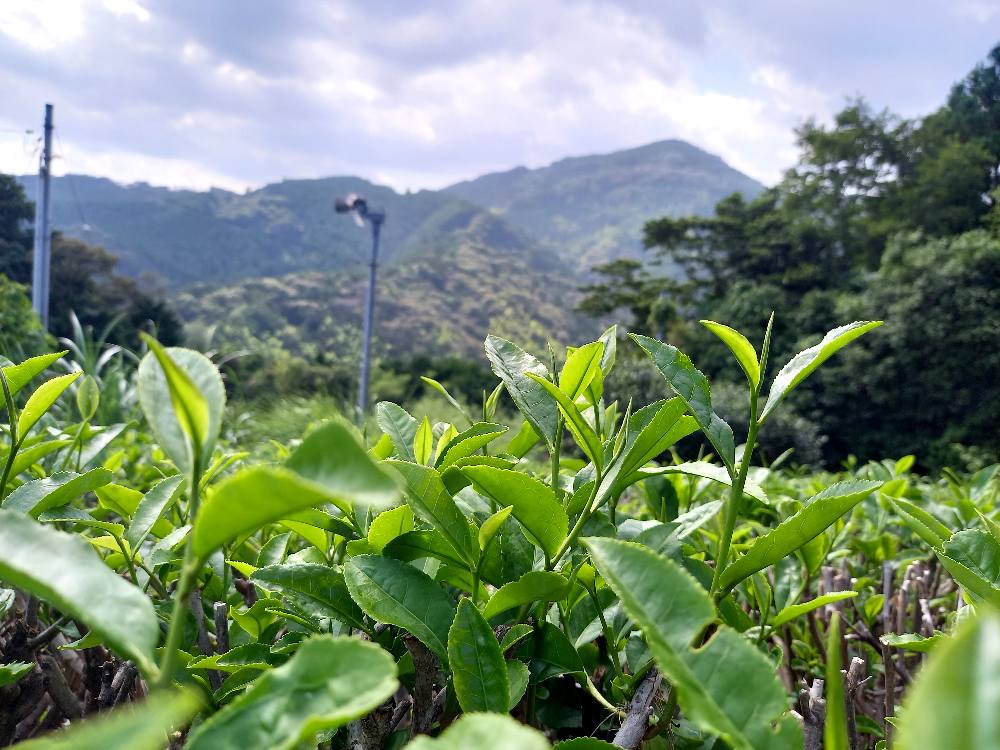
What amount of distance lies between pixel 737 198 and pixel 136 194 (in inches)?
2380

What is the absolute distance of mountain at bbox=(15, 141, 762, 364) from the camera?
39.1 m

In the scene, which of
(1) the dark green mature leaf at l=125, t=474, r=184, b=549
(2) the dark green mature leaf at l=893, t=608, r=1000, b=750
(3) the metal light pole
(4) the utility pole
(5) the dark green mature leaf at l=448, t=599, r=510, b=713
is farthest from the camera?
(3) the metal light pole

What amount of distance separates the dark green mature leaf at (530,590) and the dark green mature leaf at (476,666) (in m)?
0.03

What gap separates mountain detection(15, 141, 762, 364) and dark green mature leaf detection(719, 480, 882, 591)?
2270 cm

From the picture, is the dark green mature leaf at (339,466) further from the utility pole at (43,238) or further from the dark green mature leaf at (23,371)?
the utility pole at (43,238)

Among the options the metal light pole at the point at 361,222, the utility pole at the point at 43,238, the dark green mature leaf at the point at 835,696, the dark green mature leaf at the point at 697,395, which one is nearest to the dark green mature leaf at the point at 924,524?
the dark green mature leaf at the point at 697,395

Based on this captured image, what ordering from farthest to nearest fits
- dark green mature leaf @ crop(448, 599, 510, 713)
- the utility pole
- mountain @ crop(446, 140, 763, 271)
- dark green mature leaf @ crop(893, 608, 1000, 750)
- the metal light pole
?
mountain @ crop(446, 140, 763, 271) → the metal light pole → the utility pole → dark green mature leaf @ crop(448, 599, 510, 713) → dark green mature leaf @ crop(893, 608, 1000, 750)

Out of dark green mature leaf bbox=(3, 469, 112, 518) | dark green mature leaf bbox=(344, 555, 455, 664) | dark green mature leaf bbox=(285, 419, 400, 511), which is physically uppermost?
dark green mature leaf bbox=(285, 419, 400, 511)

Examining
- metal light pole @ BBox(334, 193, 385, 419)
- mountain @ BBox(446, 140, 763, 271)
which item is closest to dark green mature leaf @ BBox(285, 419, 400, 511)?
metal light pole @ BBox(334, 193, 385, 419)

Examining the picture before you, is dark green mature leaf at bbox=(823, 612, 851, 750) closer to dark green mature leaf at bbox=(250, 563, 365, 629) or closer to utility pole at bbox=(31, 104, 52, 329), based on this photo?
dark green mature leaf at bbox=(250, 563, 365, 629)

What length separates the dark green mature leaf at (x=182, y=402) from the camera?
0.76 ft

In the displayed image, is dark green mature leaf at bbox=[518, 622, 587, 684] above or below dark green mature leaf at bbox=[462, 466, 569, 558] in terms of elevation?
below

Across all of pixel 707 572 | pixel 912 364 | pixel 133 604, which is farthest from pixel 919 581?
pixel 912 364

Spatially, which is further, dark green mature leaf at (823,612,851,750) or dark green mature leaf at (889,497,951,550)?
dark green mature leaf at (889,497,951,550)
